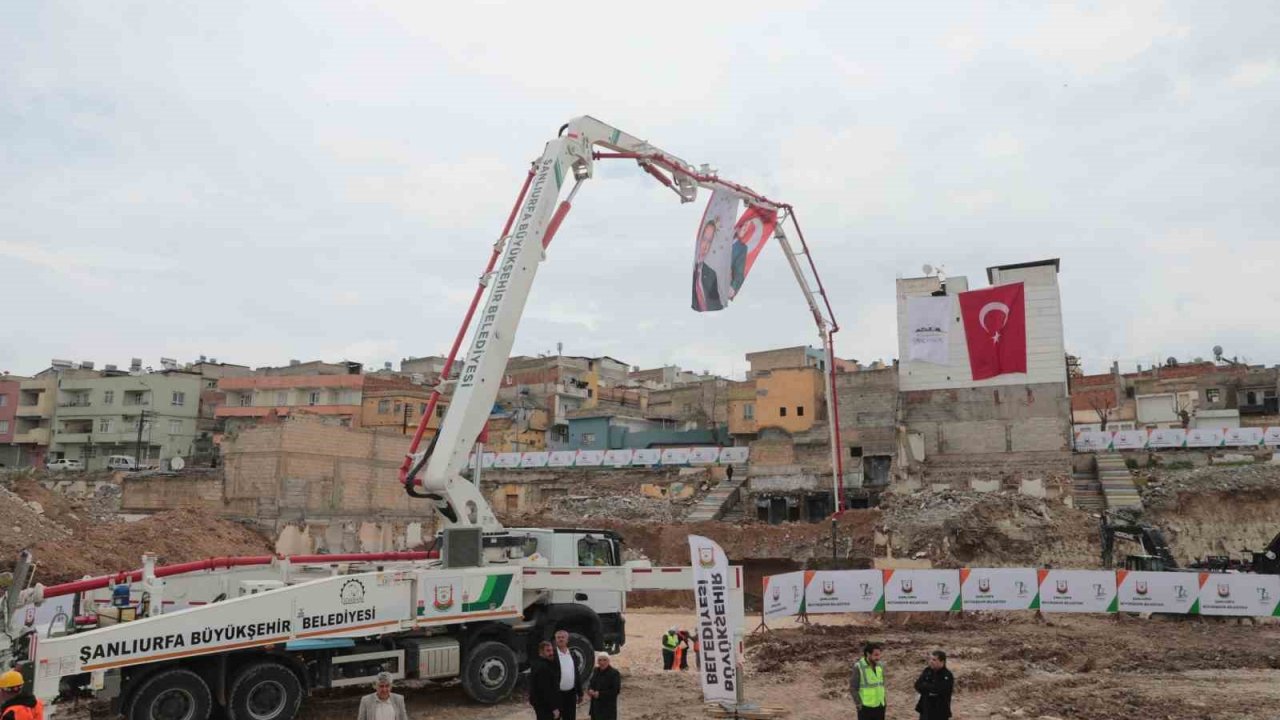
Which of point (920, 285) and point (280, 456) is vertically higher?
point (920, 285)

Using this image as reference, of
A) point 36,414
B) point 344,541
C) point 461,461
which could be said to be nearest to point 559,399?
point 344,541

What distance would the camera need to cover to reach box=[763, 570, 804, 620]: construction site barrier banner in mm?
23750

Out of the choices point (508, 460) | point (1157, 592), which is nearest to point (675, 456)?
point (508, 460)

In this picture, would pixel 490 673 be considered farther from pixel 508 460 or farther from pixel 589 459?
pixel 508 460

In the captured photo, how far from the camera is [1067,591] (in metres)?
23.0

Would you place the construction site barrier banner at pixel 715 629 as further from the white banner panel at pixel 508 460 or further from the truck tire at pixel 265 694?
the white banner panel at pixel 508 460

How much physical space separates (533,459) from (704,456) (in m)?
11.0

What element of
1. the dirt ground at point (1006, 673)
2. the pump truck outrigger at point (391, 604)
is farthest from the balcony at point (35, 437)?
the pump truck outrigger at point (391, 604)

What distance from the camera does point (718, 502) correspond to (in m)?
45.4

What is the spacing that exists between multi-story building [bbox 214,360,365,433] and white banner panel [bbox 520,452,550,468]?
2068 cm

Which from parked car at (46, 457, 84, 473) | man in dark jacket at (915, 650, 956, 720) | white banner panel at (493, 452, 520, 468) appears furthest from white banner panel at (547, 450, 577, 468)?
man in dark jacket at (915, 650, 956, 720)

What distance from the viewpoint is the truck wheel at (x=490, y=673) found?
555 inches

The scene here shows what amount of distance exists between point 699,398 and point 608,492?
24311 mm

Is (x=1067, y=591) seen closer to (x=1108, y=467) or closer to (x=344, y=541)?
(x=1108, y=467)
